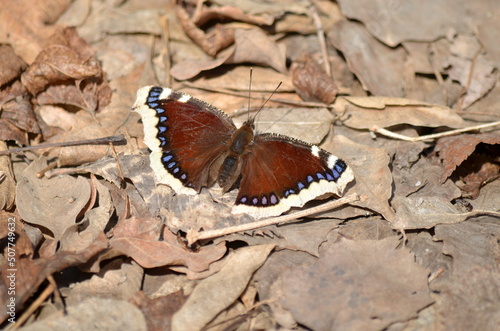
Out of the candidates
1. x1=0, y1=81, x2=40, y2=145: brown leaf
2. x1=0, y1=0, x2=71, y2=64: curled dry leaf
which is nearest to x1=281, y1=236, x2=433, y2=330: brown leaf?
x1=0, y1=81, x2=40, y2=145: brown leaf

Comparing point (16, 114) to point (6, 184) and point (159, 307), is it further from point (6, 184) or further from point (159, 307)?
point (159, 307)

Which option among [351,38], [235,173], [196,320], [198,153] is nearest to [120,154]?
[198,153]

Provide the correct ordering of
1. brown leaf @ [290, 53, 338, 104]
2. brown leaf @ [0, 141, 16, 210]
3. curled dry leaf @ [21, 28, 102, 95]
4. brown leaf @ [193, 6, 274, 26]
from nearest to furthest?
brown leaf @ [0, 141, 16, 210] → curled dry leaf @ [21, 28, 102, 95] → brown leaf @ [290, 53, 338, 104] → brown leaf @ [193, 6, 274, 26]

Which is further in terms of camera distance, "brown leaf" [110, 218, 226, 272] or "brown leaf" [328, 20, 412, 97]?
"brown leaf" [328, 20, 412, 97]

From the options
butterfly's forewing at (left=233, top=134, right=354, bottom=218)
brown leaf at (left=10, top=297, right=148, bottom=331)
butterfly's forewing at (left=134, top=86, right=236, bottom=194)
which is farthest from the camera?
butterfly's forewing at (left=134, top=86, right=236, bottom=194)

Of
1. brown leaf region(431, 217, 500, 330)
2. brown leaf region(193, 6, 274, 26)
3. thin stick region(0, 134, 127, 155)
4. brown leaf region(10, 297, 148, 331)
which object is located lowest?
brown leaf region(431, 217, 500, 330)

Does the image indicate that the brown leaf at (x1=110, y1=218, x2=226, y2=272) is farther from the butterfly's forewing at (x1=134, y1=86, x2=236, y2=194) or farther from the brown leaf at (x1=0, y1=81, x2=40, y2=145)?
the brown leaf at (x1=0, y1=81, x2=40, y2=145)

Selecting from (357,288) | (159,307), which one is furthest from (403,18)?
(159,307)
